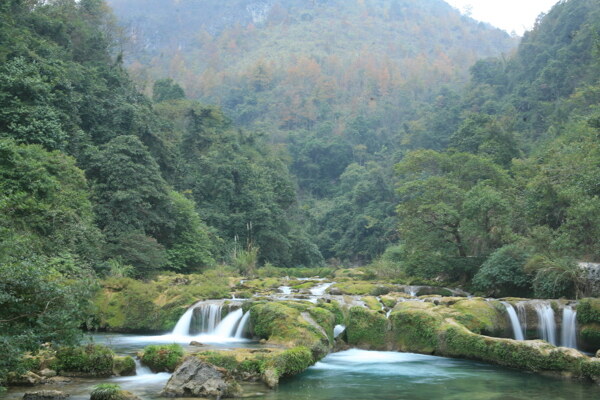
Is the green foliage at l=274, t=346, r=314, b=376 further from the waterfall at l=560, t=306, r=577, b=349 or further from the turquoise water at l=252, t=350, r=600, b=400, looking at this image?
the waterfall at l=560, t=306, r=577, b=349

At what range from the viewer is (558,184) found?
73.3 feet

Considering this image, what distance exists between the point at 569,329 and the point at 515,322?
1.57 m

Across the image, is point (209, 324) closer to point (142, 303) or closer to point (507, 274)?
point (142, 303)

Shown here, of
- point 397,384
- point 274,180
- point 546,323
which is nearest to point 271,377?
point 397,384

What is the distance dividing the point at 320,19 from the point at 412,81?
232 feet

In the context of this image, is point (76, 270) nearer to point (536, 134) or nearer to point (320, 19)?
point (536, 134)

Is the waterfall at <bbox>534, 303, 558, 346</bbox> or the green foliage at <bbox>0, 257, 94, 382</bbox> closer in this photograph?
the green foliage at <bbox>0, 257, 94, 382</bbox>

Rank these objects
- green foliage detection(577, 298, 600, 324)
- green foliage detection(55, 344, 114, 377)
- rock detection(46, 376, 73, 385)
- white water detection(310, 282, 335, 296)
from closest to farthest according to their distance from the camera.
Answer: rock detection(46, 376, 73, 385), green foliage detection(55, 344, 114, 377), green foliage detection(577, 298, 600, 324), white water detection(310, 282, 335, 296)

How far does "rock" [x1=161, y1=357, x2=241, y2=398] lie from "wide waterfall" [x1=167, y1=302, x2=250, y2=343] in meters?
6.66

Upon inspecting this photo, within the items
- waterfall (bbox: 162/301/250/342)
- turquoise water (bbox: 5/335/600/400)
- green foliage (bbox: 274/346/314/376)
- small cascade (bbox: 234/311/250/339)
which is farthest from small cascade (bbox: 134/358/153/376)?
small cascade (bbox: 234/311/250/339)

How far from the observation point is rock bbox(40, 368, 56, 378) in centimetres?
1155

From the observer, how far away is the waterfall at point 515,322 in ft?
55.8

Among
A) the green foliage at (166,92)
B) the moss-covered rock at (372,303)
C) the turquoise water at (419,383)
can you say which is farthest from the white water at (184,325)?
the green foliage at (166,92)

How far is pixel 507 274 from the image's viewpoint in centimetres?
2184
